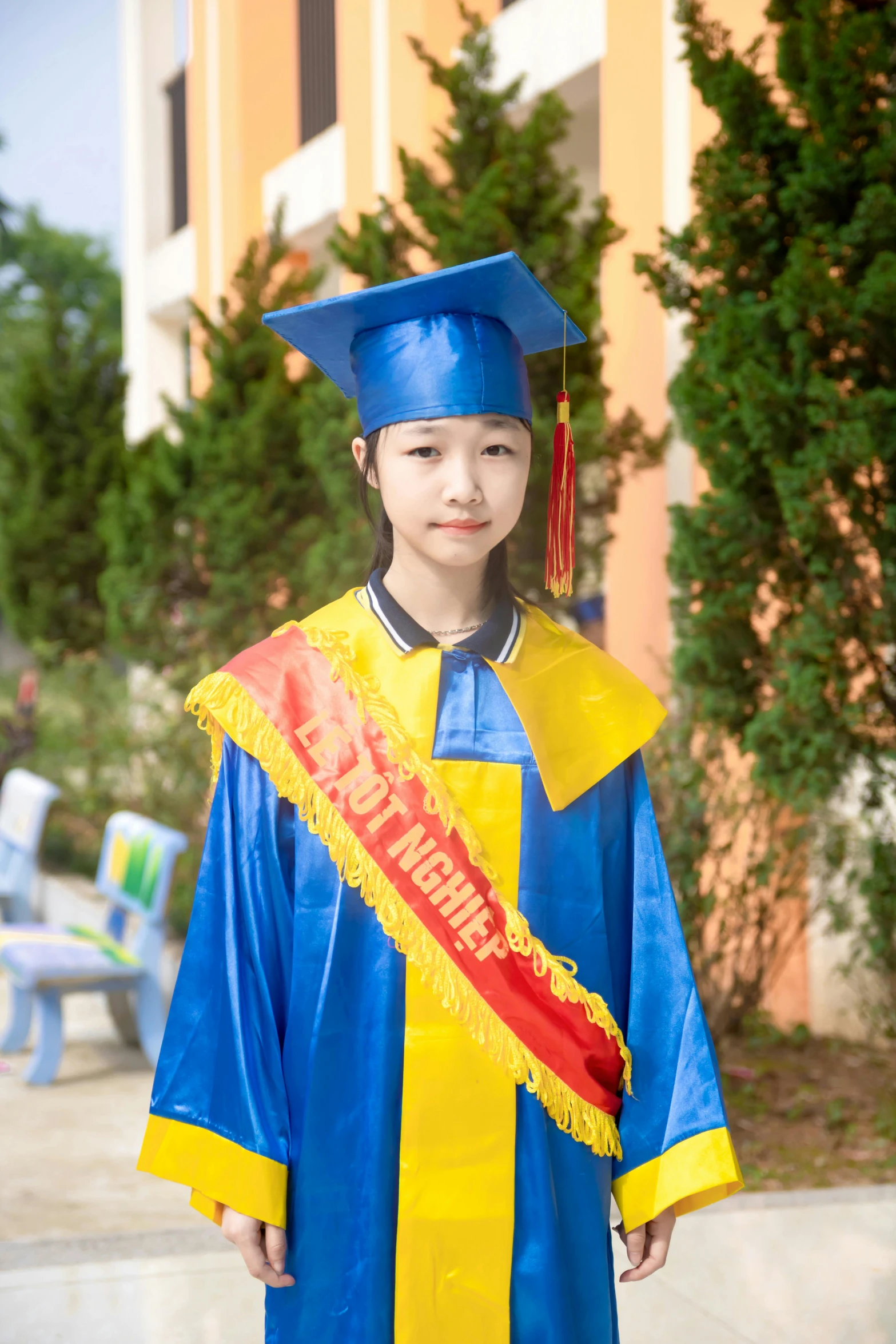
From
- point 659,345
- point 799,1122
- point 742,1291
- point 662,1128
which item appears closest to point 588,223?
point 659,345

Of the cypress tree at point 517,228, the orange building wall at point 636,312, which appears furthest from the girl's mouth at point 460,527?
the orange building wall at point 636,312

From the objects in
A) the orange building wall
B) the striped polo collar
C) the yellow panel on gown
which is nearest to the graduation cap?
the striped polo collar

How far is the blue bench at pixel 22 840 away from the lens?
6.93 m

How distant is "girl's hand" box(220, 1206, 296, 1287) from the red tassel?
0.98 metres

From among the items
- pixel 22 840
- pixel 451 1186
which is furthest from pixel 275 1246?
pixel 22 840

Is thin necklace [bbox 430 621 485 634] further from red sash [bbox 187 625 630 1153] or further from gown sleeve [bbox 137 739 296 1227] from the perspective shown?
gown sleeve [bbox 137 739 296 1227]

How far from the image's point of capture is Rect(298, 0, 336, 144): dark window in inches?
398

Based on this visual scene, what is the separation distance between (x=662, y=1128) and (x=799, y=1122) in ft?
10.1

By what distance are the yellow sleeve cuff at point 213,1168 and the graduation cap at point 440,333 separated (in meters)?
0.98

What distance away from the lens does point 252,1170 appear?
5.58 ft

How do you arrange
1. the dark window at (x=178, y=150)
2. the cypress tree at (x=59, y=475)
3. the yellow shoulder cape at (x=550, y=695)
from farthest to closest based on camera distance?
1. the dark window at (x=178, y=150)
2. the cypress tree at (x=59, y=475)
3. the yellow shoulder cape at (x=550, y=695)

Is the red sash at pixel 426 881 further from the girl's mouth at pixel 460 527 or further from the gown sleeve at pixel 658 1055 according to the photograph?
the girl's mouth at pixel 460 527

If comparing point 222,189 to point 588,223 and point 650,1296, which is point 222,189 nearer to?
point 588,223

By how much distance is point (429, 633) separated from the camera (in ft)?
6.19
